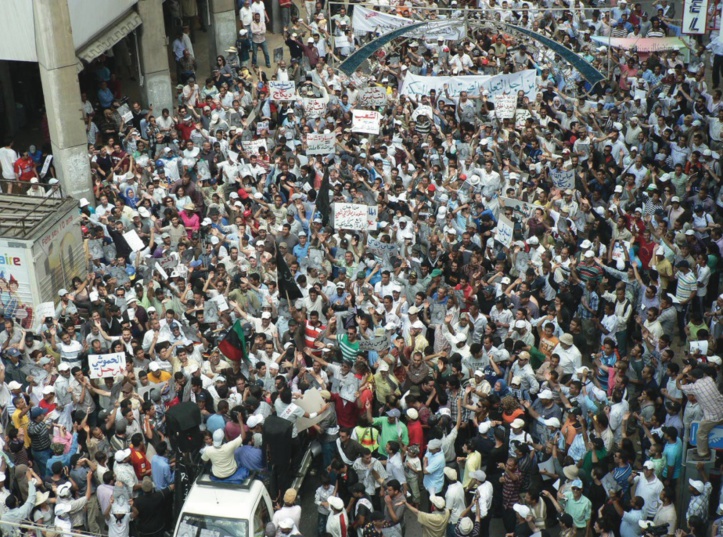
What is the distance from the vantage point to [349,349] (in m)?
16.8

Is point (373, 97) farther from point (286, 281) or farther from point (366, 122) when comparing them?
point (286, 281)

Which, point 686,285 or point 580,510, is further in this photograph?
point 686,285

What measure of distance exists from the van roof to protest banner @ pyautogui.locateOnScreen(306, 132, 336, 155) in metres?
10.0

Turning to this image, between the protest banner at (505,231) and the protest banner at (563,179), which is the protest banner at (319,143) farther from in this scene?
the protest banner at (505,231)

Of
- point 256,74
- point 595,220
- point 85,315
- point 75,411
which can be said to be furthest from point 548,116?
point 75,411

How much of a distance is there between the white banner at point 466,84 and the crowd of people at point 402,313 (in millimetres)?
228

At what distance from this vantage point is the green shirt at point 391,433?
15.0 m

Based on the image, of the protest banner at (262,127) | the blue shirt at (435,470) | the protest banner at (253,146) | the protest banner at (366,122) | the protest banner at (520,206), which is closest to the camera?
the blue shirt at (435,470)

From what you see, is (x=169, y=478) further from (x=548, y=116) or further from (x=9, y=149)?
(x=548, y=116)

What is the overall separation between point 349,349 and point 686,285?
5.23 m

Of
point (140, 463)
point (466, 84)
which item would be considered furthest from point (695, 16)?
point (140, 463)

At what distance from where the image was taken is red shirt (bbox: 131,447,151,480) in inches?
580

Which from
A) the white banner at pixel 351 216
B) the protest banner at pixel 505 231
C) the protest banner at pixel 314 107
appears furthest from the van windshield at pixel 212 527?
the protest banner at pixel 314 107

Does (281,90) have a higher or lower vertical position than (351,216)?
higher
